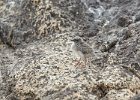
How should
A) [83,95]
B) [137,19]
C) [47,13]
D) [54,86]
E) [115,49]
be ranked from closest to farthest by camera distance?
[83,95] → [54,86] → [115,49] → [137,19] → [47,13]

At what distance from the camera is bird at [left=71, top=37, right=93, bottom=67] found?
962 cm

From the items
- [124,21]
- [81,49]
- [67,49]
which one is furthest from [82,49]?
[124,21]

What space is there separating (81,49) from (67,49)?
494 mm

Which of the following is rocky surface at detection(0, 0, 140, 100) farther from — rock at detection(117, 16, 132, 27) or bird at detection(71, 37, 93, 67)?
bird at detection(71, 37, 93, 67)

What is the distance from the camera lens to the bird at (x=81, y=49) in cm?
962

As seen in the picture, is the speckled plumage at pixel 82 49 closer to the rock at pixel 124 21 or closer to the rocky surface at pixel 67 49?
the rocky surface at pixel 67 49

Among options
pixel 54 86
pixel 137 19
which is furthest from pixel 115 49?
pixel 54 86

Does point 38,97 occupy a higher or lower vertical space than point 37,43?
lower

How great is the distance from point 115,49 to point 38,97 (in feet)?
8.97

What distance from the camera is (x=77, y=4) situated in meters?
11.7

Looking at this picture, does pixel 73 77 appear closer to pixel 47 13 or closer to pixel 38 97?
pixel 38 97

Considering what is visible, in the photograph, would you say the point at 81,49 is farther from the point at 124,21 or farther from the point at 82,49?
the point at 124,21

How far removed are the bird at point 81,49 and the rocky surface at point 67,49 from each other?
0.17 meters

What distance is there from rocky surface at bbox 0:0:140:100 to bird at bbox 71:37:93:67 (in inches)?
6.6
